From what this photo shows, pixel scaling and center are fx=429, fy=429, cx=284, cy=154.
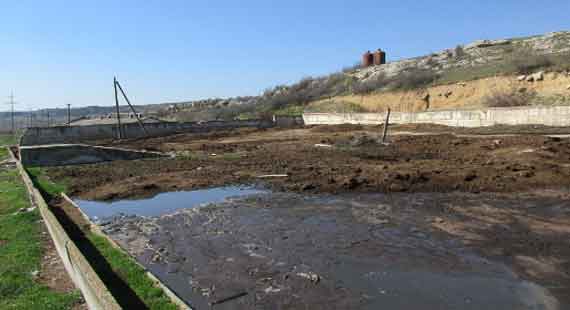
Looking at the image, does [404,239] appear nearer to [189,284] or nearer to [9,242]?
[189,284]

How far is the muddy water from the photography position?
512cm

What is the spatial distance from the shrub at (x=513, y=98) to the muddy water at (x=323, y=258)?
68.5 feet

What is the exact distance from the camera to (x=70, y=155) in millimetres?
20328

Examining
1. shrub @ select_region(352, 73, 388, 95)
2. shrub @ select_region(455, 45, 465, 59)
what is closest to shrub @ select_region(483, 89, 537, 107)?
shrub @ select_region(455, 45, 465, 59)

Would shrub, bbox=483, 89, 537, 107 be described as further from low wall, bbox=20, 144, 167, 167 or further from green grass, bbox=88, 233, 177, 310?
green grass, bbox=88, 233, 177, 310

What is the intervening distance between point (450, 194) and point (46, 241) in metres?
8.85

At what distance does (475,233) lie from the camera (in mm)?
7375

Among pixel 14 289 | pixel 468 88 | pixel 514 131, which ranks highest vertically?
pixel 468 88

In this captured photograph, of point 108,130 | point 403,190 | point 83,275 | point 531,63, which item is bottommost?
point 83,275

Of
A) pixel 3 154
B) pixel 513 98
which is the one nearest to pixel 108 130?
pixel 3 154

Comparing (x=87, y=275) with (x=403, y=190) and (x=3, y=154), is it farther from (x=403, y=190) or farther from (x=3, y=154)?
(x=3, y=154)

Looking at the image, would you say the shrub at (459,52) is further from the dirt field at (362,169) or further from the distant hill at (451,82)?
the dirt field at (362,169)

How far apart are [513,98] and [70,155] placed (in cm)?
2631

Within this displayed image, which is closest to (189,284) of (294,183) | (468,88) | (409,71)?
(294,183)
